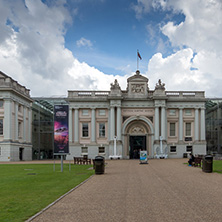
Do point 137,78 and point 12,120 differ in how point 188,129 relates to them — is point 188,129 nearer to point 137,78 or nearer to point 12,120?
point 137,78

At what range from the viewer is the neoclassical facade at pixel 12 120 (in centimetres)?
4872

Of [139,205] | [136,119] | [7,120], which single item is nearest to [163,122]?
[136,119]

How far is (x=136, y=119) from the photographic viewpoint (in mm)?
54969

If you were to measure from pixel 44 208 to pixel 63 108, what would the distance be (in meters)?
14.9

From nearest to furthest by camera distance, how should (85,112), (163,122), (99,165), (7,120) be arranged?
(99,165)
(7,120)
(163,122)
(85,112)

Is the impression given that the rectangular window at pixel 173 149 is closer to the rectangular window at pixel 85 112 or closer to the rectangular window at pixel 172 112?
the rectangular window at pixel 172 112

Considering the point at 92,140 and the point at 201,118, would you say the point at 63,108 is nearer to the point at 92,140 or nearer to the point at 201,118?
the point at 92,140

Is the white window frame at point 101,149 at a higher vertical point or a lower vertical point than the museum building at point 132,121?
lower

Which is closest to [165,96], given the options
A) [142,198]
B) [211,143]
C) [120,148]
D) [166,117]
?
[166,117]

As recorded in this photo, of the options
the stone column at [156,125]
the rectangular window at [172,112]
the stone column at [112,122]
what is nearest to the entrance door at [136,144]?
the stone column at [156,125]

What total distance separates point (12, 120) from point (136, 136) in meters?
20.2

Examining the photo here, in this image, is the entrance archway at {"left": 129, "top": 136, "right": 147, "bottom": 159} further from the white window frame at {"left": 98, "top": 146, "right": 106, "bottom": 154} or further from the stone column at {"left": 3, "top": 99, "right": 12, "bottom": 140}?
the stone column at {"left": 3, "top": 99, "right": 12, "bottom": 140}

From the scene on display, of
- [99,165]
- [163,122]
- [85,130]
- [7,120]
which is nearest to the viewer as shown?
[99,165]

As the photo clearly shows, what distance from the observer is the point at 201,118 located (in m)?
55.4
